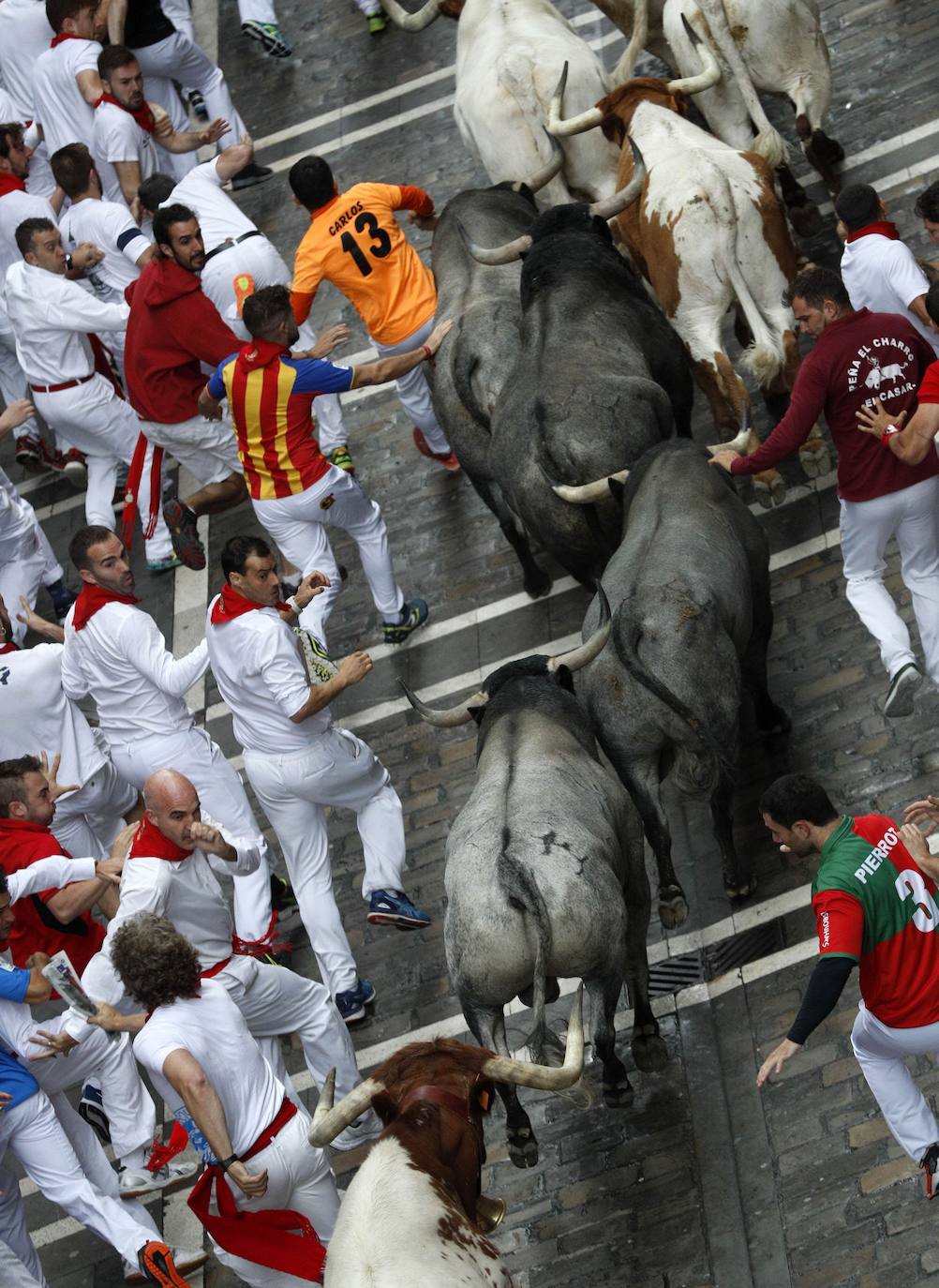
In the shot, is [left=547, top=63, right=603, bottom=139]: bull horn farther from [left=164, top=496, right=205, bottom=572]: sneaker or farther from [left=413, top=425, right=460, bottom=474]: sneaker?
[left=164, top=496, right=205, bottom=572]: sneaker

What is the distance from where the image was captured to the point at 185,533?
12.8m

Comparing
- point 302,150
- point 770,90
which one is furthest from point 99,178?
point 770,90

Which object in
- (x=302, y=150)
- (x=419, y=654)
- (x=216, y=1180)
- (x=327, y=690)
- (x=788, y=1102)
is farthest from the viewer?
(x=302, y=150)

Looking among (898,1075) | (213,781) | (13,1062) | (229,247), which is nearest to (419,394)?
(229,247)

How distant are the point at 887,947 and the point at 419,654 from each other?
6.02 m

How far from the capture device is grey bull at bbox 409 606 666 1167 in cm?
834

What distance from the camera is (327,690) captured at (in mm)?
9805

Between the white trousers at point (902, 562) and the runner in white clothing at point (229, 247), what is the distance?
4.61 meters

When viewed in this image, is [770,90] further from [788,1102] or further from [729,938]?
[788,1102]

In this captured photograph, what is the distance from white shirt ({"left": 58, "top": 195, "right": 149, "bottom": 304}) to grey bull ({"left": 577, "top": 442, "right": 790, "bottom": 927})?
5.73m

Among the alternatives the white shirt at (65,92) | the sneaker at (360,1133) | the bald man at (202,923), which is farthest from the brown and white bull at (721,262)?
the white shirt at (65,92)

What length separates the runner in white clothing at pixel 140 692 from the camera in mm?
10375

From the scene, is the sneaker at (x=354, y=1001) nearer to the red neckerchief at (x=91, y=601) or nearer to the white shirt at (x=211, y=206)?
the red neckerchief at (x=91, y=601)

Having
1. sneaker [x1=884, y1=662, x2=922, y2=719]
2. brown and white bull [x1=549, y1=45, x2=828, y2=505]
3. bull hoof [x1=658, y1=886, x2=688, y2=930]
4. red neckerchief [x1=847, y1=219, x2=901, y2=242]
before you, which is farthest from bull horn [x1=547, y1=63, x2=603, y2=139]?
bull hoof [x1=658, y1=886, x2=688, y2=930]
